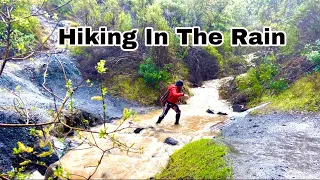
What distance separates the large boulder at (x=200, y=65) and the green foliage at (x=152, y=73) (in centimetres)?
312

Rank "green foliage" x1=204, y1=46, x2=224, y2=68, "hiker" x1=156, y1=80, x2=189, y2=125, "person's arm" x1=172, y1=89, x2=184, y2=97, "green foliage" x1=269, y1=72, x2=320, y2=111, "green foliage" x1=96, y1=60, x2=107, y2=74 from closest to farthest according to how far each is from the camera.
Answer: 1. "green foliage" x1=96, y1=60, x2=107, y2=74
2. "green foliage" x1=269, y1=72, x2=320, y2=111
3. "person's arm" x1=172, y1=89, x2=184, y2=97
4. "hiker" x1=156, y1=80, x2=189, y2=125
5. "green foliage" x1=204, y1=46, x2=224, y2=68

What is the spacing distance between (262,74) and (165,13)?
30.5 feet

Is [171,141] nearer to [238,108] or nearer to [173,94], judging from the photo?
[173,94]

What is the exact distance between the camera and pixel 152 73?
49.8 ft

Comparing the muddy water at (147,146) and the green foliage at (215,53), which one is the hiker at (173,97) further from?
the green foliage at (215,53)

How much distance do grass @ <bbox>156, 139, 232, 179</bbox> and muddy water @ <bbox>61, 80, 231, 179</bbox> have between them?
450 millimetres

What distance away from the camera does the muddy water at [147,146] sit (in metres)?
6.92

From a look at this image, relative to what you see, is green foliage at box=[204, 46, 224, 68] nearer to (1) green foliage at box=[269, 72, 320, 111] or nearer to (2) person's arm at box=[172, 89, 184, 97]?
(1) green foliage at box=[269, 72, 320, 111]

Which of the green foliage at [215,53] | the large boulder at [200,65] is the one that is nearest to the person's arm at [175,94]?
the large boulder at [200,65]

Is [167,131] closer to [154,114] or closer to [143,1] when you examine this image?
[154,114]

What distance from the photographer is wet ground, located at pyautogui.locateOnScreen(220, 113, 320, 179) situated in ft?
17.8

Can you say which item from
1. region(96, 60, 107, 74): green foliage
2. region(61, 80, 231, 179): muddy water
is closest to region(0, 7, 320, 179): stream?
region(61, 80, 231, 179): muddy water

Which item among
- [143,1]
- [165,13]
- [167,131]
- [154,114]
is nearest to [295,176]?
[167,131]

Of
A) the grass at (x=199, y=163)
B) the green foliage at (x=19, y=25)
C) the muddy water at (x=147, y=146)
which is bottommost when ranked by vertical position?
the muddy water at (x=147, y=146)
